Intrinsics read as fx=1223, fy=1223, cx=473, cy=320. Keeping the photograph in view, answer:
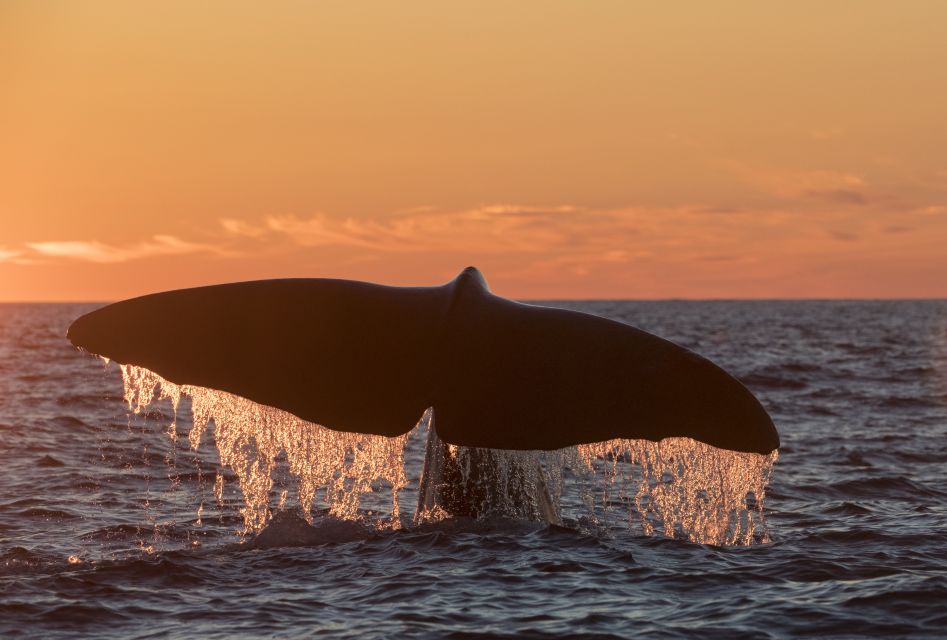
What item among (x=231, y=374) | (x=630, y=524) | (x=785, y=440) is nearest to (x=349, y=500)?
(x=630, y=524)

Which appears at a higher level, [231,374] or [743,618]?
[231,374]

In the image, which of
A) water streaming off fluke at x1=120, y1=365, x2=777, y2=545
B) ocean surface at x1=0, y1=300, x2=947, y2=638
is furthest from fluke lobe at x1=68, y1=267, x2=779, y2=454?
ocean surface at x1=0, y1=300, x2=947, y2=638

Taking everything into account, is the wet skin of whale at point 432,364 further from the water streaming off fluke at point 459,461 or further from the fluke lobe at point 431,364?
the water streaming off fluke at point 459,461

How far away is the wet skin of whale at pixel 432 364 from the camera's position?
7141 millimetres

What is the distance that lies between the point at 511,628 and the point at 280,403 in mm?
1915

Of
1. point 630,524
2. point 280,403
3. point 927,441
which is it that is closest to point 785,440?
point 927,441

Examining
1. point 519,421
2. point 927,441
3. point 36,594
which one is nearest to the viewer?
point 519,421

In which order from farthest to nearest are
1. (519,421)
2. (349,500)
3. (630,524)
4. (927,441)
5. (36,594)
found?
(927,441), (349,500), (630,524), (36,594), (519,421)

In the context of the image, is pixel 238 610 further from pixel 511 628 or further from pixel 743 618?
pixel 743 618

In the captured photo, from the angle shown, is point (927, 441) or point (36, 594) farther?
point (927, 441)

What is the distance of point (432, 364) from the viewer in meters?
7.61

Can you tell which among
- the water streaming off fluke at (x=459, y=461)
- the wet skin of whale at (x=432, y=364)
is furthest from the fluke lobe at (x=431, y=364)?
the water streaming off fluke at (x=459, y=461)

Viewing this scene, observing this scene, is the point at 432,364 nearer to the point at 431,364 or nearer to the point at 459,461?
the point at 431,364

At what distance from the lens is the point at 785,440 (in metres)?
20.4
